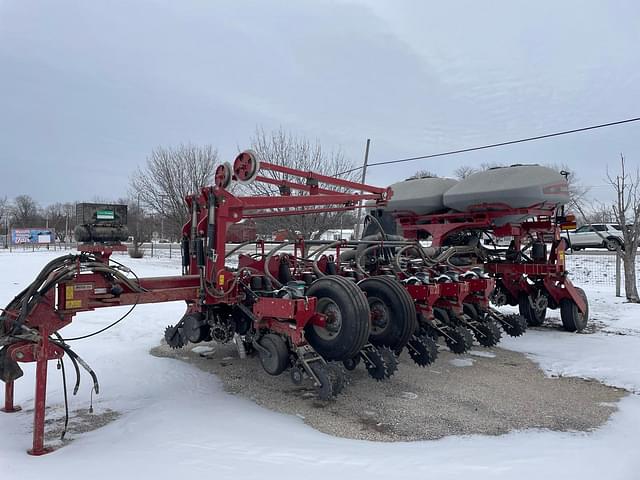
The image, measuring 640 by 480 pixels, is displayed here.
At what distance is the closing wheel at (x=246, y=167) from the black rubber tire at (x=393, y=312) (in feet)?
6.14

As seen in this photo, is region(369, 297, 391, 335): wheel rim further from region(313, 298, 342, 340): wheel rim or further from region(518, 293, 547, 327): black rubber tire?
region(518, 293, 547, 327): black rubber tire

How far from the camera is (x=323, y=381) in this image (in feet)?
14.7

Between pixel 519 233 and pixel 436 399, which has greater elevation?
pixel 519 233

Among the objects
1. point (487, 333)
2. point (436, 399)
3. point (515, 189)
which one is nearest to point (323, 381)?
point (436, 399)

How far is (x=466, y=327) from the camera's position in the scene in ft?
22.0

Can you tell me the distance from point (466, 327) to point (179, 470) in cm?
446

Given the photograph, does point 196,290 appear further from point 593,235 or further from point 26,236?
point 26,236

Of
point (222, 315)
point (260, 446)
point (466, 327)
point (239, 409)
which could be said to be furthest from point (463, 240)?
point (260, 446)

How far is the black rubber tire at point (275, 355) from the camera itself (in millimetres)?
4746

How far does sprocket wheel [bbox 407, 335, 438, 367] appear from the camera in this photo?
18.6 ft

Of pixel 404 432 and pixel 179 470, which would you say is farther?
pixel 404 432

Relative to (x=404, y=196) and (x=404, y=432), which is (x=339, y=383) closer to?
(x=404, y=432)

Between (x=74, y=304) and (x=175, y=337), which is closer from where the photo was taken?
(x=74, y=304)

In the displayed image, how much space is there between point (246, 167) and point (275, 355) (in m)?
1.88
